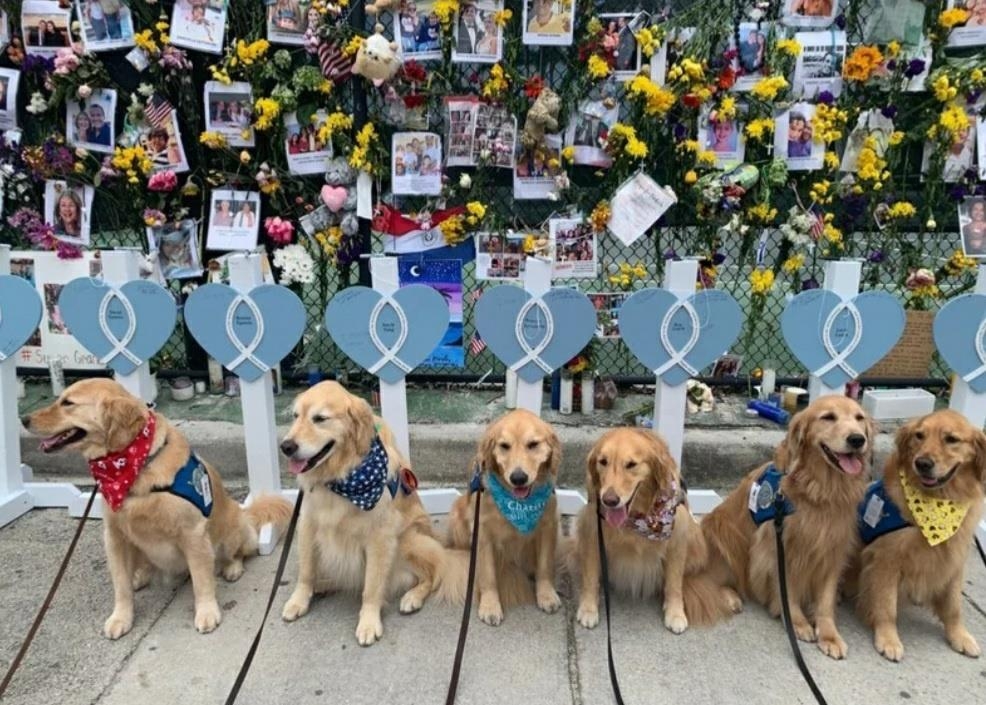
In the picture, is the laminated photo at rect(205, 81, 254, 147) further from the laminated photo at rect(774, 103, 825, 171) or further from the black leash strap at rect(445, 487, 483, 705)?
the laminated photo at rect(774, 103, 825, 171)

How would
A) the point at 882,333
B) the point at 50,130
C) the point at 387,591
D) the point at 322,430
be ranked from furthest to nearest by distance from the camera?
1. the point at 50,130
2. the point at 882,333
3. the point at 387,591
4. the point at 322,430

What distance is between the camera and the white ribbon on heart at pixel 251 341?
330cm

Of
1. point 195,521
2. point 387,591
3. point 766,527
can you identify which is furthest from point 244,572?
point 766,527

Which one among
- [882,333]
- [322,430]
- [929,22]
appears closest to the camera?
[322,430]

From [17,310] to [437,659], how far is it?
9.68 feet

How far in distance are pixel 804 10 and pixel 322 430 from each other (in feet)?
13.7

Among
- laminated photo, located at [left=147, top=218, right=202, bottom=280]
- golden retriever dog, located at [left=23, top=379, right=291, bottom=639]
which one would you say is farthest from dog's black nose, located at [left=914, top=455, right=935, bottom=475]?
laminated photo, located at [left=147, top=218, right=202, bottom=280]

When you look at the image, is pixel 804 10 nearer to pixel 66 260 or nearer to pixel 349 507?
pixel 349 507

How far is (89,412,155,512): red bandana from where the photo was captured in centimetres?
259

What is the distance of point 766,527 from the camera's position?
2.80m

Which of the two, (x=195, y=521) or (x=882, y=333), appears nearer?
(x=195, y=521)

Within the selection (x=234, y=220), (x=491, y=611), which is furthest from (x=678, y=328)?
(x=234, y=220)

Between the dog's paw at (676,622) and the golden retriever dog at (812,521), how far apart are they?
38 centimetres

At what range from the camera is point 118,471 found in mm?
2596
